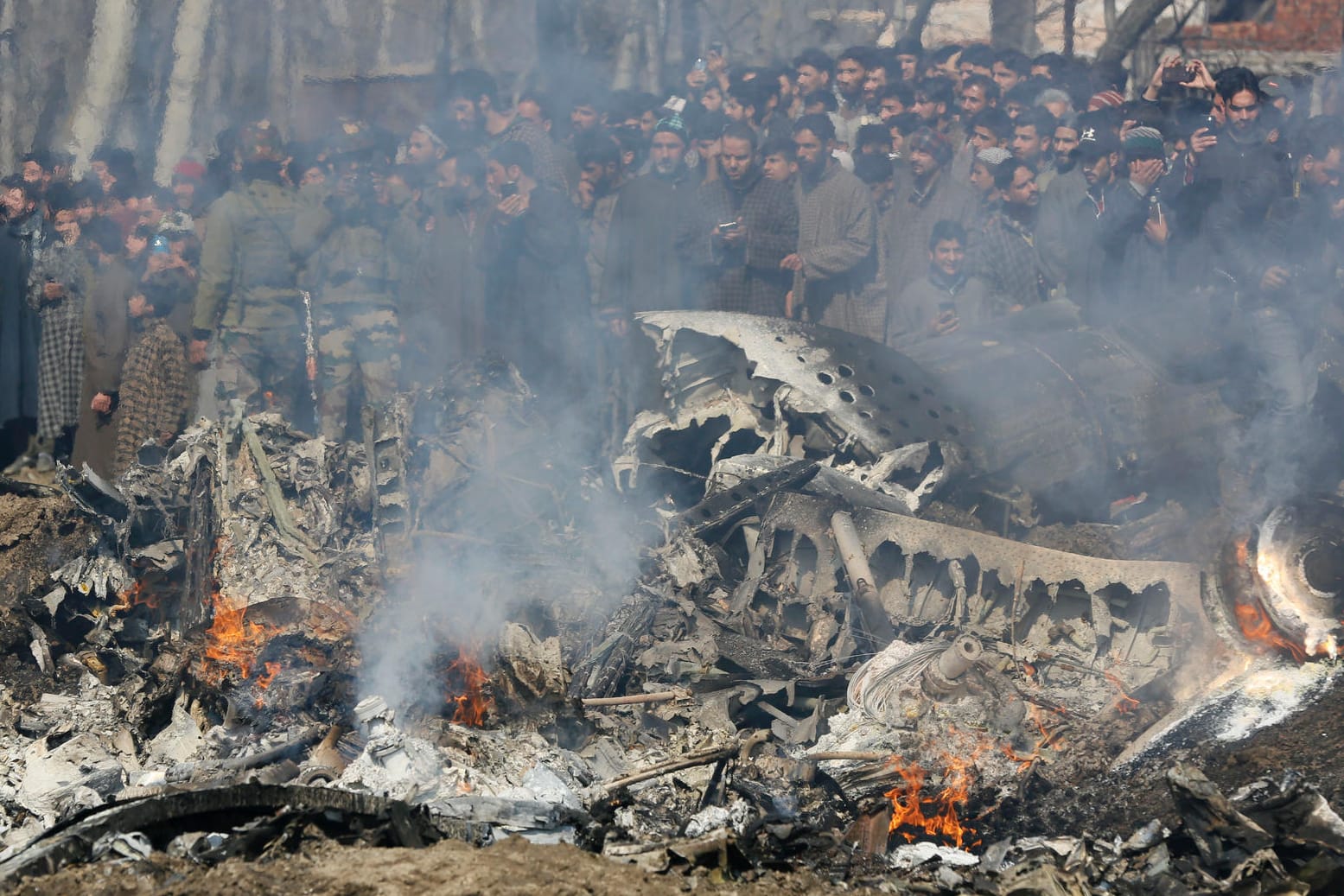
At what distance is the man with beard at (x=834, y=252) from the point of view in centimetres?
895

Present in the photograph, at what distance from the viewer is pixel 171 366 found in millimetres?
9461

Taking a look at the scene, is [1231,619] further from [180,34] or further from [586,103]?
[180,34]

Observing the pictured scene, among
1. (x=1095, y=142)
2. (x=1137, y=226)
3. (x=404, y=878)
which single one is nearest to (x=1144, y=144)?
(x=1095, y=142)

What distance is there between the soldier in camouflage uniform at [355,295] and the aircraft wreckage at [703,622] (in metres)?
1.30

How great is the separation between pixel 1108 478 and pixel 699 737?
3.14 m

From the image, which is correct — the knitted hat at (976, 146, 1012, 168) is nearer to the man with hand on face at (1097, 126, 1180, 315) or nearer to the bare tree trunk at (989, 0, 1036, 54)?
the man with hand on face at (1097, 126, 1180, 315)

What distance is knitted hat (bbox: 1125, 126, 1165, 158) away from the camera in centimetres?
805

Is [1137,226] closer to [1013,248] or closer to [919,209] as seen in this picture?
[1013,248]

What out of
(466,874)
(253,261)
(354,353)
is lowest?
(466,874)

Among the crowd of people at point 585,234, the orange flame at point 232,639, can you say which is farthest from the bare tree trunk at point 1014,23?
the orange flame at point 232,639

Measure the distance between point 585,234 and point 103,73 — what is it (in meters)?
7.57

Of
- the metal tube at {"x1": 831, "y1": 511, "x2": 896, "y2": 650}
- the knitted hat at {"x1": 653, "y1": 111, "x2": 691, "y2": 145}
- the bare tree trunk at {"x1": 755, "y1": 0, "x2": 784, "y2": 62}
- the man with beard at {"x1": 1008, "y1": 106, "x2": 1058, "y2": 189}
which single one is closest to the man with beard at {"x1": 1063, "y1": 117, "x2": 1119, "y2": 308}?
the man with beard at {"x1": 1008, "y1": 106, "x2": 1058, "y2": 189}

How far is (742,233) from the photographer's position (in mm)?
9000

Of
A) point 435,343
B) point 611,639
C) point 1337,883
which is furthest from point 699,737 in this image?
point 435,343
